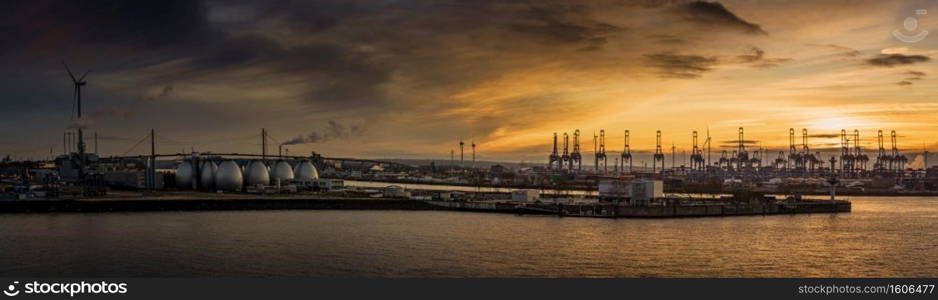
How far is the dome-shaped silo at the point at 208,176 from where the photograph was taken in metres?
51.3

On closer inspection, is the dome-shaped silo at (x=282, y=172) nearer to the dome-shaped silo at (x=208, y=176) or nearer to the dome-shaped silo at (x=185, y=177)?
the dome-shaped silo at (x=208, y=176)

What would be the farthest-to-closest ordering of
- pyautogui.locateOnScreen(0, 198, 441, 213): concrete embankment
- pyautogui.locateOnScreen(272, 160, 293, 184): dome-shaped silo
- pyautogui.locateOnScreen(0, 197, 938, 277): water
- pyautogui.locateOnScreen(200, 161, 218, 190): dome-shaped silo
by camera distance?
pyautogui.locateOnScreen(272, 160, 293, 184): dome-shaped silo → pyautogui.locateOnScreen(200, 161, 218, 190): dome-shaped silo → pyautogui.locateOnScreen(0, 198, 441, 213): concrete embankment → pyautogui.locateOnScreen(0, 197, 938, 277): water

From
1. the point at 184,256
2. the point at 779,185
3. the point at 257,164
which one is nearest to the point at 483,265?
the point at 184,256

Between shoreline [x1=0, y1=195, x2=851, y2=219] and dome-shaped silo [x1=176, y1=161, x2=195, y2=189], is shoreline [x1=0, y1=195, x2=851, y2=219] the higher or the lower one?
the lower one

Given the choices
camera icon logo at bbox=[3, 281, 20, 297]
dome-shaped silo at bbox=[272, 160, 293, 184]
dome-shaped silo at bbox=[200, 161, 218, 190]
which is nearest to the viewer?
camera icon logo at bbox=[3, 281, 20, 297]

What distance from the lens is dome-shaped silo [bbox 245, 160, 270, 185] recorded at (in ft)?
172

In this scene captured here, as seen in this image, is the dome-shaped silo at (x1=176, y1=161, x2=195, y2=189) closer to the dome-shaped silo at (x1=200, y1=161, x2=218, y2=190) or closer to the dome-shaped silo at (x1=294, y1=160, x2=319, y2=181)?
the dome-shaped silo at (x1=200, y1=161, x2=218, y2=190)

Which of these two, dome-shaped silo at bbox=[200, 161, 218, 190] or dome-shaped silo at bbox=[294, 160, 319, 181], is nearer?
dome-shaped silo at bbox=[200, 161, 218, 190]

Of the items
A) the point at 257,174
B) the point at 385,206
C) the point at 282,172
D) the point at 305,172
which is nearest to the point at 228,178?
the point at 257,174

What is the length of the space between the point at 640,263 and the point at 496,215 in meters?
18.8

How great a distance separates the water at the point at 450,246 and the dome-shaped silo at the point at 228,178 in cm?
1281

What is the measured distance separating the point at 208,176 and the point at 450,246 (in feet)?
106

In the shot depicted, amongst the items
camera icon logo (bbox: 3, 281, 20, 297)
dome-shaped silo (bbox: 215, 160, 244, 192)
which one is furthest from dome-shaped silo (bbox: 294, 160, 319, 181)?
camera icon logo (bbox: 3, 281, 20, 297)

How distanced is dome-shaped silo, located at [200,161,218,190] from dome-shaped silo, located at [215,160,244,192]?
2.29ft
